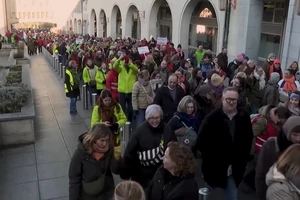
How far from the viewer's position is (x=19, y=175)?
20.2 ft

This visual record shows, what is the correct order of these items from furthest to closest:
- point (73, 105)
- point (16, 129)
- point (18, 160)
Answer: point (73, 105)
point (16, 129)
point (18, 160)

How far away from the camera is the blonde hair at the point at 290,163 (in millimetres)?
2480

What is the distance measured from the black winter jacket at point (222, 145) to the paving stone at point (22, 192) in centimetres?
293

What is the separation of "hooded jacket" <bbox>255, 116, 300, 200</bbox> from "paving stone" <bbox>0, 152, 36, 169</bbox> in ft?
15.7

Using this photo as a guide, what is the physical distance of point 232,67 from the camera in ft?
34.9

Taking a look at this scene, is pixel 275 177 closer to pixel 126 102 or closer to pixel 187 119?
pixel 187 119

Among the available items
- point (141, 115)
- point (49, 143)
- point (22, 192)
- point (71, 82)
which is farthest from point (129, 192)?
point (71, 82)

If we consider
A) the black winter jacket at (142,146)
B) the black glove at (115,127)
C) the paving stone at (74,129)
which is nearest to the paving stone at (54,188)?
the black glove at (115,127)

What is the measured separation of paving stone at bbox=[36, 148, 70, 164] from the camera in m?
6.77

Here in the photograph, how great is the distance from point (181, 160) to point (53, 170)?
4053 mm

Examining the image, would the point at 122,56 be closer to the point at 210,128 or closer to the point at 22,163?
the point at 22,163

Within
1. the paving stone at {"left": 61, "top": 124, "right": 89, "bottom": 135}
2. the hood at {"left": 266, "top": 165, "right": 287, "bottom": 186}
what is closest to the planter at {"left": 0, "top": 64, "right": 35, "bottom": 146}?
the paving stone at {"left": 61, "top": 124, "right": 89, "bottom": 135}

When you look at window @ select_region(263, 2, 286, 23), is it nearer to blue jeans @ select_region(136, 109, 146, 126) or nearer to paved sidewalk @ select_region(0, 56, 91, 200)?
paved sidewalk @ select_region(0, 56, 91, 200)

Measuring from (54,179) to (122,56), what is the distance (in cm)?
386
